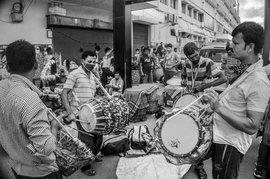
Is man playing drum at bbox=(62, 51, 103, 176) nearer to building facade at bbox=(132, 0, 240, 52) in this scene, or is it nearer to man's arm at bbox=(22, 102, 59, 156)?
man's arm at bbox=(22, 102, 59, 156)

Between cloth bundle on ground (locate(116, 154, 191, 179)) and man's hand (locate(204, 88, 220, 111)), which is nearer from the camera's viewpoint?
man's hand (locate(204, 88, 220, 111))

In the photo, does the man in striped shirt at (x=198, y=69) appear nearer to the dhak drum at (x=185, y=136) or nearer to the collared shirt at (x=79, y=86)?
the collared shirt at (x=79, y=86)

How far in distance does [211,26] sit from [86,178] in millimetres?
48150

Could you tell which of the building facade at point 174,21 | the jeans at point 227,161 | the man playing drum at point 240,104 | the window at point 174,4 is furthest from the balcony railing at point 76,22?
the window at point 174,4

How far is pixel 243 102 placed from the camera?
1.81 meters

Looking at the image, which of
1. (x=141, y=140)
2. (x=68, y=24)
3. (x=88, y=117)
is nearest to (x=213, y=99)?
(x=88, y=117)

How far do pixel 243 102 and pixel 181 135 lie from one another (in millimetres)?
655

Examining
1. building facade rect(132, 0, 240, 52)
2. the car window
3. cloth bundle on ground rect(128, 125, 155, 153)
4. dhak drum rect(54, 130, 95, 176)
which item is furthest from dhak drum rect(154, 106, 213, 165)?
building facade rect(132, 0, 240, 52)

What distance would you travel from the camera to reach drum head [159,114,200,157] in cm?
218

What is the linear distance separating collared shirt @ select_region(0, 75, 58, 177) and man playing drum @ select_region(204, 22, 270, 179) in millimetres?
1258

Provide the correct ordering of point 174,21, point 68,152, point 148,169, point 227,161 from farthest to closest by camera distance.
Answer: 1. point 174,21
2. point 148,169
3. point 68,152
4. point 227,161

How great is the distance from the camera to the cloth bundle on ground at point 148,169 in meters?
3.47

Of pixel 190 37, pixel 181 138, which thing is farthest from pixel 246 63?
pixel 190 37

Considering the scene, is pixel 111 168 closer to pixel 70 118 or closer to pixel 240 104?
pixel 70 118
